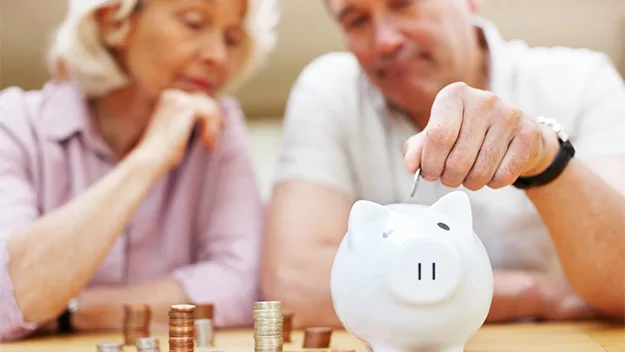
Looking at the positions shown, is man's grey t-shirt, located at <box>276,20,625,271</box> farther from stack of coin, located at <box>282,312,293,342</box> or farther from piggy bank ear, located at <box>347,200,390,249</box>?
piggy bank ear, located at <box>347,200,390,249</box>

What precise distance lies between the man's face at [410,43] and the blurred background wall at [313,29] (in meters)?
0.84

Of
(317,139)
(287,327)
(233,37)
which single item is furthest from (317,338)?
(233,37)

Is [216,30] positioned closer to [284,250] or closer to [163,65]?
[163,65]

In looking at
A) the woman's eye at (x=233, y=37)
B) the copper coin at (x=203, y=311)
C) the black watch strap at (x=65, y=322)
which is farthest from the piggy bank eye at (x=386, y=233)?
the woman's eye at (x=233, y=37)

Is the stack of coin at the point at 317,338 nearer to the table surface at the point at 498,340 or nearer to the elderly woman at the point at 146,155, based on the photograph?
the table surface at the point at 498,340

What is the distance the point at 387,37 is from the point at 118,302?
658 mm

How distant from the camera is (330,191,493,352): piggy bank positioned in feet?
2.56

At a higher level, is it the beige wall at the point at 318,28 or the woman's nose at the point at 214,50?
the beige wall at the point at 318,28

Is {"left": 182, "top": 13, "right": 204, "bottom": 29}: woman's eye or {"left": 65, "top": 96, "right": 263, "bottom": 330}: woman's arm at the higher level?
{"left": 182, "top": 13, "right": 204, "bottom": 29}: woman's eye

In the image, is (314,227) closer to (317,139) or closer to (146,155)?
(317,139)

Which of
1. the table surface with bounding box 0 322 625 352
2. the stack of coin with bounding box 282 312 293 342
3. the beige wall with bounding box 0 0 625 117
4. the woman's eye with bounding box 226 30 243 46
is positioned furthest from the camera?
the beige wall with bounding box 0 0 625 117

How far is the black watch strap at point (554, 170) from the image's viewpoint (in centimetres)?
98

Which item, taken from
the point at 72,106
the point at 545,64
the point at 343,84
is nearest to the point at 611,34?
the point at 545,64

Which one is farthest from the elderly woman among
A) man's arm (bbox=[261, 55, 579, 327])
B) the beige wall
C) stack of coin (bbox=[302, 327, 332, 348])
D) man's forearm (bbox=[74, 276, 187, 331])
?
the beige wall
